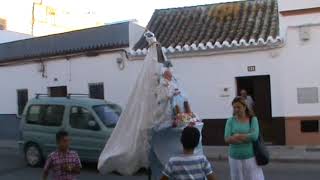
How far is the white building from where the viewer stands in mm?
17328

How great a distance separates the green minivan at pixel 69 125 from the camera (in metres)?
13.4

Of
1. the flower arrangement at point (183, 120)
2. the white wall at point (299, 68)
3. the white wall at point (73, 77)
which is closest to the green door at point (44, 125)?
the white wall at point (73, 77)

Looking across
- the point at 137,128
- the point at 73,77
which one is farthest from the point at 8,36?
the point at 137,128

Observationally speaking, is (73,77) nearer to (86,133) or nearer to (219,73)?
(219,73)

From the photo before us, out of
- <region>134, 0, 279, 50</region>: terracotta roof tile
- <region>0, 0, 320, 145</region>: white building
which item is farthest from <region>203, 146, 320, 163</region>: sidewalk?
<region>134, 0, 279, 50</region>: terracotta roof tile

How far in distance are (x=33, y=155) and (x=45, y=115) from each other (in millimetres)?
1077

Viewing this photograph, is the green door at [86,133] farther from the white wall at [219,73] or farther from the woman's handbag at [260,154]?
the woman's handbag at [260,154]

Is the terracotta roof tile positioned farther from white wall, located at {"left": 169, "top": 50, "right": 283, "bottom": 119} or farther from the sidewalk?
the sidewalk

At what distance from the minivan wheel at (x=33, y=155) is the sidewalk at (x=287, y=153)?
Result: 4509 mm

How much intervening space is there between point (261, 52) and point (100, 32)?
621 centimetres

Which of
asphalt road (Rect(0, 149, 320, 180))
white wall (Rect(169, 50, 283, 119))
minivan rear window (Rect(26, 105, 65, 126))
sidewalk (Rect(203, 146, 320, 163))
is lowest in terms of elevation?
asphalt road (Rect(0, 149, 320, 180))

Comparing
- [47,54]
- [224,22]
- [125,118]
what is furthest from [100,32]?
[125,118]

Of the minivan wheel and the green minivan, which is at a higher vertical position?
the green minivan

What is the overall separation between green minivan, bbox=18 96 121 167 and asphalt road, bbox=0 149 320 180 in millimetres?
492
